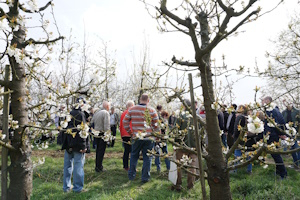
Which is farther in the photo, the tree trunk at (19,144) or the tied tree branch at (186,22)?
the tree trunk at (19,144)

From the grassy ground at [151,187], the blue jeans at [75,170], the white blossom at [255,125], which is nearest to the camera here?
the white blossom at [255,125]

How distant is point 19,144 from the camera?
2402 mm

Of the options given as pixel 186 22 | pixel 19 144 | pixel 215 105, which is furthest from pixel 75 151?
pixel 186 22

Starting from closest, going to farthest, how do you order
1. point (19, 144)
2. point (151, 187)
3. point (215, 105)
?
1. point (19, 144)
2. point (215, 105)
3. point (151, 187)

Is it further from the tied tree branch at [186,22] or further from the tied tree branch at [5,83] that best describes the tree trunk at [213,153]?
the tied tree branch at [5,83]

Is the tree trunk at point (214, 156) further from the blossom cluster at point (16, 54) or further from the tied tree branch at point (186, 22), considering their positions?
the blossom cluster at point (16, 54)

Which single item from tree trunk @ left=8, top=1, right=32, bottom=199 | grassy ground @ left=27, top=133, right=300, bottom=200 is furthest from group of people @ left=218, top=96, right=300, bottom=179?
tree trunk @ left=8, top=1, right=32, bottom=199

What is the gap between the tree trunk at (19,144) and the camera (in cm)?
243

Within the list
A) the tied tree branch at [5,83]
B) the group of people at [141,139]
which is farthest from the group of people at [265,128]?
the tied tree branch at [5,83]

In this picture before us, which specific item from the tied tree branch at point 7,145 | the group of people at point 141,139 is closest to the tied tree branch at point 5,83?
the tied tree branch at point 7,145

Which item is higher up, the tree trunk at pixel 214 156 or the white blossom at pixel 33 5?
the white blossom at pixel 33 5

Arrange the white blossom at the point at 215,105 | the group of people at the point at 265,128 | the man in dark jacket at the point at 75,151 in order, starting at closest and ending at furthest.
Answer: the white blossom at the point at 215,105, the man in dark jacket at the point at 75,151, the group of people at the point at 265,128

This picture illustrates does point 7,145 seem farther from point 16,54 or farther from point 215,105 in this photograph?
point 215,105

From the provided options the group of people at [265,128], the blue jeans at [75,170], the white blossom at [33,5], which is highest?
the white blossom at [33,5]
